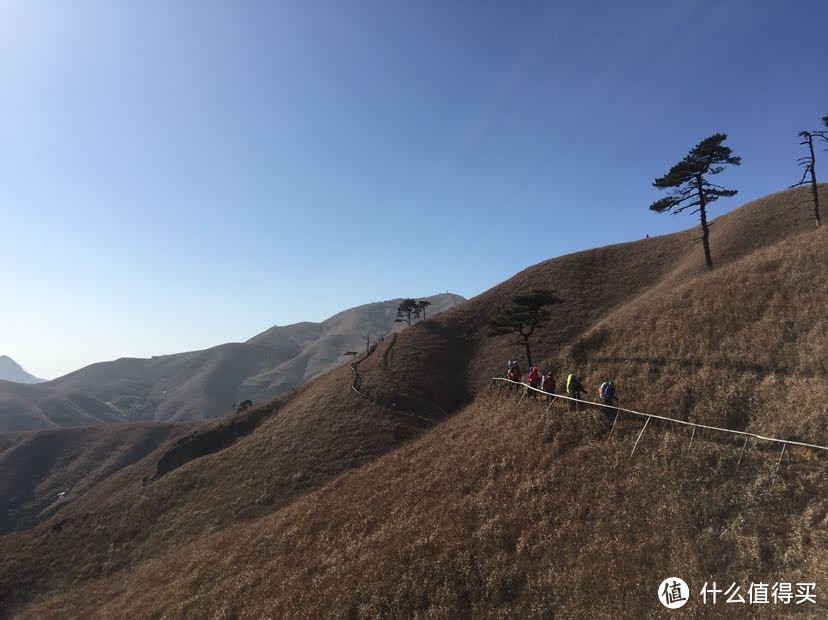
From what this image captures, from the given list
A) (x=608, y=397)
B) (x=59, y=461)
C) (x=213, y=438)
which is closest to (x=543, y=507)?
(x=608, y=397)

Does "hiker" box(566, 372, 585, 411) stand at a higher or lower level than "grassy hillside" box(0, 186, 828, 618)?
higher

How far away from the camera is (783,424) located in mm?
14398

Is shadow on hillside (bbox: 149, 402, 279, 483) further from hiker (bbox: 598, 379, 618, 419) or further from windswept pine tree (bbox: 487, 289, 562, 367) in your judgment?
hiker (bbox: 598, 379, 618, 419)

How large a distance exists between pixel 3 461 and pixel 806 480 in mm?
134457

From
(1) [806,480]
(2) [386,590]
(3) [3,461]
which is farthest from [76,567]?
(3) [3,461]

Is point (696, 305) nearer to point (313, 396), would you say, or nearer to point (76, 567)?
point (313, 396)

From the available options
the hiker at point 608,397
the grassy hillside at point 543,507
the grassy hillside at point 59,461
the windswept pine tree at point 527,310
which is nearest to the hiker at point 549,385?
the grassy hillside at point 543,507

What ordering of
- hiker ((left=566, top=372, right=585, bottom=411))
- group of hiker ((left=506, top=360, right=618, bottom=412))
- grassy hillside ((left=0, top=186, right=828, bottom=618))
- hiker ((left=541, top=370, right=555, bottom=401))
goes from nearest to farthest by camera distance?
grassy hillside ((left=0, top=186, right=828, bottom=618)) < group of hiker ((left=506, top=360, right=618, bottom=412)) < hiker ((left=566, top=372, right=585, bottom=411)) < hiker ((left=541, top=370, right=555, bottom=401))

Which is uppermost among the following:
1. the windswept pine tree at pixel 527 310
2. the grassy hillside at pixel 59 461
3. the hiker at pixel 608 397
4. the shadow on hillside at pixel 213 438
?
the windswept pine tree at pixel 527 310

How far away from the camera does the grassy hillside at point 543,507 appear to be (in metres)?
12.1

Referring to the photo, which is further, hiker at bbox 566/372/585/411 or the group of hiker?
hiker at bbox 566/372/585/411

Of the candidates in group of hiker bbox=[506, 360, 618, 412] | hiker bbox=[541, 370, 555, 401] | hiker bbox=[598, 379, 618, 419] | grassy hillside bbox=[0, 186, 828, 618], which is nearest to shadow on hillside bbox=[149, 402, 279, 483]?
grassy hillside bbox=[0, 186, 828, 618]

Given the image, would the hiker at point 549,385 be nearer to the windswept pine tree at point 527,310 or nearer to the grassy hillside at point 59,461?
the windswept pine tree at point 527,310

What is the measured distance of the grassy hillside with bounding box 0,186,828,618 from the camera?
12109 millimetres
